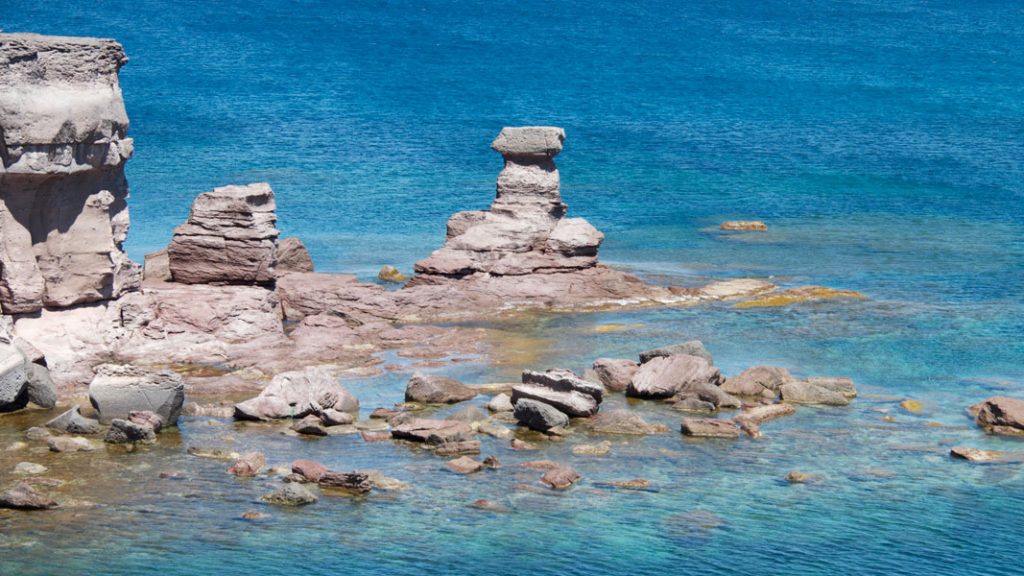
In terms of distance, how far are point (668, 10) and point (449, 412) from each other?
269ft

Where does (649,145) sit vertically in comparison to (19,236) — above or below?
below

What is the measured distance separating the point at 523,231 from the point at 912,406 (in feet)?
44.7

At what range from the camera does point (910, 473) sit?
22562mm

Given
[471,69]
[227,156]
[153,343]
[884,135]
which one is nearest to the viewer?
[153,343]

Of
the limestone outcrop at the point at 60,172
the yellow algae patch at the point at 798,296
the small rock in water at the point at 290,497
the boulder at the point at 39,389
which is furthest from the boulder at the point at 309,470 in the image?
the yellow algae patch at the point at 798,296

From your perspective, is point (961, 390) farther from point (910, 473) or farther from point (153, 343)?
point (153, 343)

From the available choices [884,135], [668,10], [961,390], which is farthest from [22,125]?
A: [668,10]

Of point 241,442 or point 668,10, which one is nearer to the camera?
point 241,442

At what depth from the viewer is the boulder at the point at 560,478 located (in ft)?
69.8

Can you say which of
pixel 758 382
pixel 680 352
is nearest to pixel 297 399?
pixel 680 352

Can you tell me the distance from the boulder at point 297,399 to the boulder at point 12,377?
3611 mm

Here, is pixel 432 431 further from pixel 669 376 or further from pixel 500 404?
pixel 669 376

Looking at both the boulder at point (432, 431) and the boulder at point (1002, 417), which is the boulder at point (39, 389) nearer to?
the boulder at point (432, 431)

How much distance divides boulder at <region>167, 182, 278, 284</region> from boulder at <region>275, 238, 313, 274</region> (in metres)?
7.53
